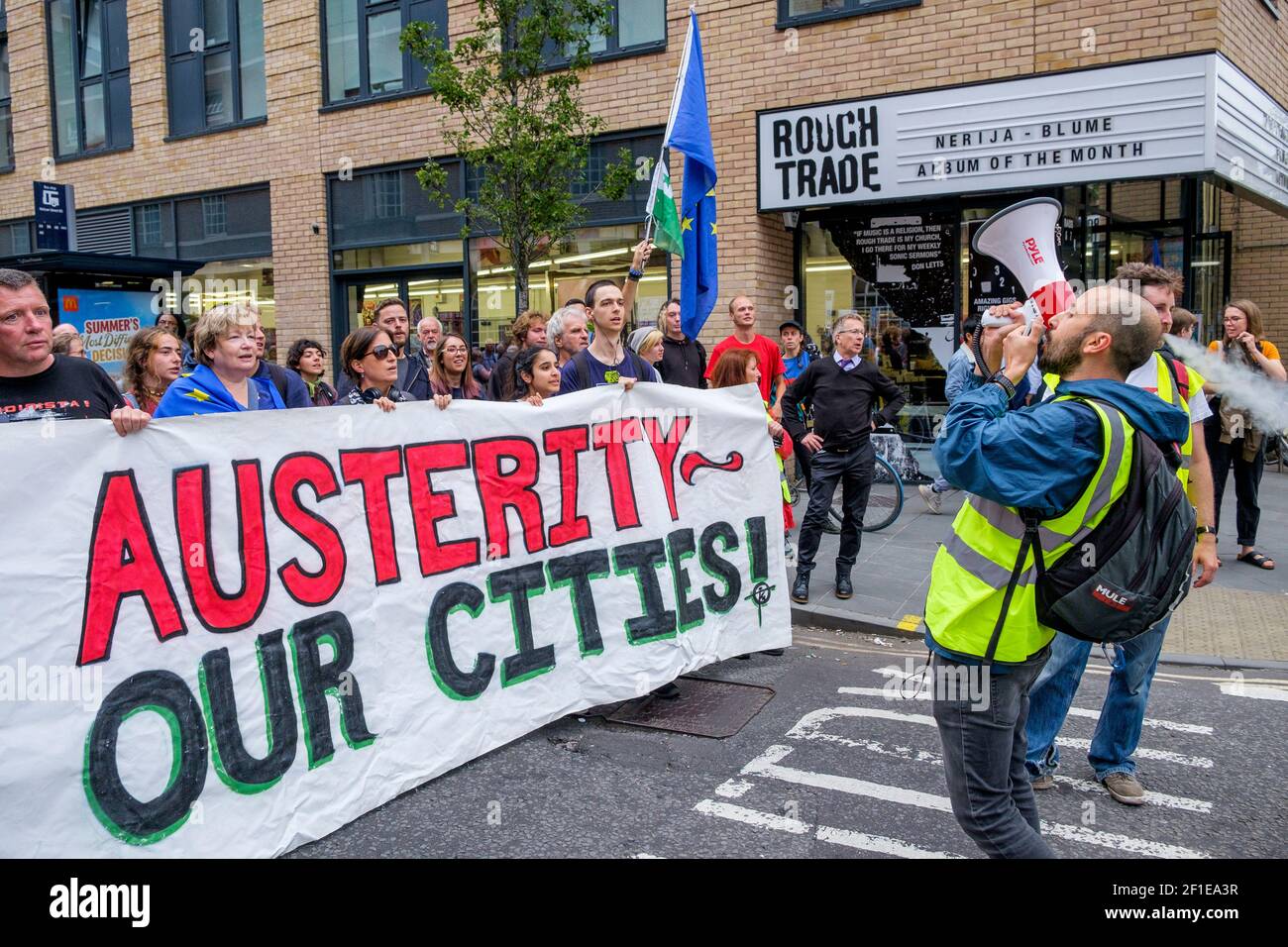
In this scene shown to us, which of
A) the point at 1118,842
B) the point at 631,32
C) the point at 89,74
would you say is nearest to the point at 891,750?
the point at 1118,842

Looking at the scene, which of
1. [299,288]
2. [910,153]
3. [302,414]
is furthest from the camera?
[299,288]

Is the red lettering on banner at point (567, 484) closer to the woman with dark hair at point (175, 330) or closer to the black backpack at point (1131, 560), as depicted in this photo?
the woman with dark hair at point (175, 330)

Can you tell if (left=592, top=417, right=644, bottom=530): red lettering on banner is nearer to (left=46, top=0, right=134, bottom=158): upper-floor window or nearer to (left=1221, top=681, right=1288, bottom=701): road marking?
(left=1221, top=681, right=1288, bottom=701): road marking

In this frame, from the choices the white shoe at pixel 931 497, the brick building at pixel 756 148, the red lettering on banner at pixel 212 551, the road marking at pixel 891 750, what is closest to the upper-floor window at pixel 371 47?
the brick building at pixel 756 148

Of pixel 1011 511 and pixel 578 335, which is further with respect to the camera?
pixel 578 335

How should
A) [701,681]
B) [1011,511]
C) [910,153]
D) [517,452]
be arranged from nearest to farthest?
[1011,511] → [517,452] → [701,681] → [910,153]

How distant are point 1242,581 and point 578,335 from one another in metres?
5.12

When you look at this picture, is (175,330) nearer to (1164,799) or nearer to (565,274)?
(565,274)

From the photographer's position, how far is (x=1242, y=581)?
24.4ft

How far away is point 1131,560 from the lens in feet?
8.46

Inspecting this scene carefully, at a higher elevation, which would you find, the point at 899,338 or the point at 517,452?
the point at 899,338

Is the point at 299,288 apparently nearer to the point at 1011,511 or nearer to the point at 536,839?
the point at 536,839

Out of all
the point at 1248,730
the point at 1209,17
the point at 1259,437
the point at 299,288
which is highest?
the point at 1209,17

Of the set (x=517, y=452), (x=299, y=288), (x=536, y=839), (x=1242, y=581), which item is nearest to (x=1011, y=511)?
(x=536, y=839)
